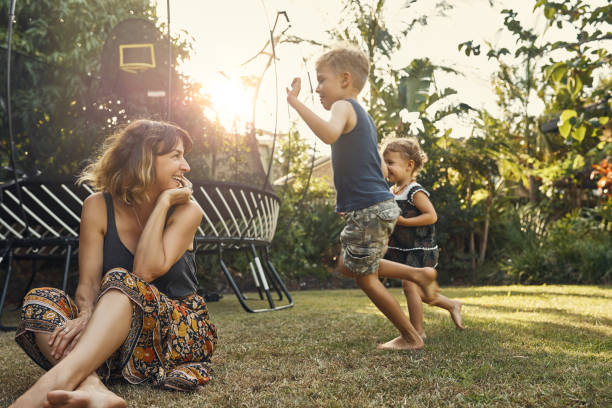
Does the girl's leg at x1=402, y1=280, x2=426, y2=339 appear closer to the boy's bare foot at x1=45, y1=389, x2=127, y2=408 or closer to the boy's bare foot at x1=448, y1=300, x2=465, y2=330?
the boy's bare foot at x1=448, y1=300, x2=465, y2=330

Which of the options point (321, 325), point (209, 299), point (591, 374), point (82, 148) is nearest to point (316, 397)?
point (591, 374)

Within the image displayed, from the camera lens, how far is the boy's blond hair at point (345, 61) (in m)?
2.13

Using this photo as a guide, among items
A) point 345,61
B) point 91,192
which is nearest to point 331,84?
point 345,61

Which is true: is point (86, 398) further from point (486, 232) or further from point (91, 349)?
point (486, 232)

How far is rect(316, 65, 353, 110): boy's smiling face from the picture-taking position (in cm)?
215

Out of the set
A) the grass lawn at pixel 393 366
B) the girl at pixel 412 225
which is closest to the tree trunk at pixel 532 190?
the grass lawn at pixel 393 366

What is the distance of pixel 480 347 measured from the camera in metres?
1.96

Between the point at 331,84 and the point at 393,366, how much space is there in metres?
1.14

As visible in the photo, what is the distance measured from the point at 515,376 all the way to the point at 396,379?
13.9 inches

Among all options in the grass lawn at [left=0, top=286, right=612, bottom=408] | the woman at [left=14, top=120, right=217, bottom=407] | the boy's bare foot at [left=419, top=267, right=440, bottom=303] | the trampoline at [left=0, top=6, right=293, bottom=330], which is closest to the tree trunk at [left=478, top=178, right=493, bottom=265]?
the trampoline at [left=0, top=6, right=293, bottom=330]

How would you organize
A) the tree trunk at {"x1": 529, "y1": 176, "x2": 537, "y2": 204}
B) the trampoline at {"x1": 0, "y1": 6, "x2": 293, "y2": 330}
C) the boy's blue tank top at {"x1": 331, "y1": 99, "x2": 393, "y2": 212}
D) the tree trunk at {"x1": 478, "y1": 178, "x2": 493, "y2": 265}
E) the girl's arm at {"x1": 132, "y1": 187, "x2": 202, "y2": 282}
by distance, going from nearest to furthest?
the girl's arm at {"x1": 132, "y1": 187, "x2": 202, "y2": 282}, the boy's blue tank top at {"x1": 331, "y1": 99, "x2": 393, "y2": 212}, the trampoline at {"x1": 0, "y1": 6, "x2": 293, "y2": 330}, the tree trunk at {"x1": 478, "y1": 178, "x2": 493, "y2": 265}, the tree trunk at {"x1": 529, "y1": 176, "x2": 537, "y2": 204}

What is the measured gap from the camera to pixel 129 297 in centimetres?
141

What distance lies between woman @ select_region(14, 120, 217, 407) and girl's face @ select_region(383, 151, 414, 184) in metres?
1.16

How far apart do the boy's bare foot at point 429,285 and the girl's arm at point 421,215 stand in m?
0.29
